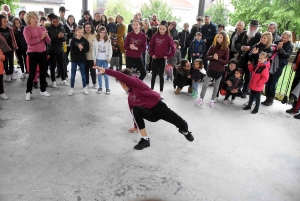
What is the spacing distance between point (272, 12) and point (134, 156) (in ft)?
52.7

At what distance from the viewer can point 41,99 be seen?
16.6 ft

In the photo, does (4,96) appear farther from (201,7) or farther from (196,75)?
(201,7)

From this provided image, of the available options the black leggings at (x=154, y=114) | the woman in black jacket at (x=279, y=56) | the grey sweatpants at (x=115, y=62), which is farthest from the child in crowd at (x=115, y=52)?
the black leggings at (x=154, y=114)

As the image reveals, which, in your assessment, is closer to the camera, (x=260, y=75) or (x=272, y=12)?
(x=260, y=75)

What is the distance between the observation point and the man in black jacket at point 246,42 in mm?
5762

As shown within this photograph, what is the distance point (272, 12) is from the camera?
15.6 meters

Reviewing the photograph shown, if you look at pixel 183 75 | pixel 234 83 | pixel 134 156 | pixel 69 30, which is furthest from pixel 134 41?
pixel 134 156

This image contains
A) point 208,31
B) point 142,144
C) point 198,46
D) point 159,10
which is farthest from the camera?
point 159,10

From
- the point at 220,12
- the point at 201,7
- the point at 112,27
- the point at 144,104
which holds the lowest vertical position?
the point at 144,104

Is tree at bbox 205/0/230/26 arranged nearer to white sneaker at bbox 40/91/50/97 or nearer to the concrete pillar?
the concrete pillar

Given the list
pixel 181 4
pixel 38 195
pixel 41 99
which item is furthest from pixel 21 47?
pixel 181 4

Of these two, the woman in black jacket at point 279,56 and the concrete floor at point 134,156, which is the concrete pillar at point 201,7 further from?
the concrete floor at point 134,156

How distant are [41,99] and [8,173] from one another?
2.58 metres

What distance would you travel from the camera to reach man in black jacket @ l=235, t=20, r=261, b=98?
227 inches
